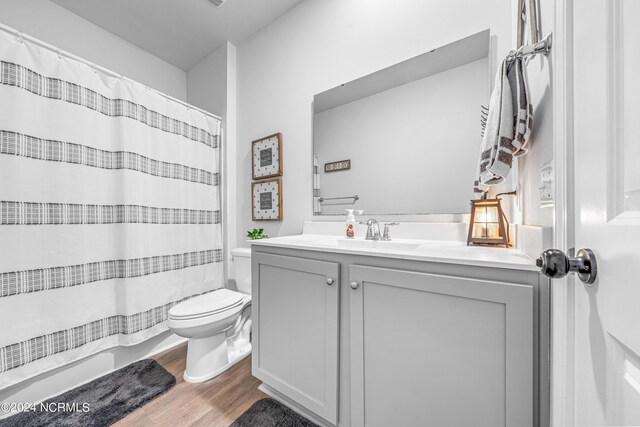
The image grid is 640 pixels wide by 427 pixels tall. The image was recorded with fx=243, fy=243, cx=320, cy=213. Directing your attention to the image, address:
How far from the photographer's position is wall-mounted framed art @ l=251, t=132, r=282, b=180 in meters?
1.84

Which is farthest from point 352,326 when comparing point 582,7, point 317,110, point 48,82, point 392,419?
point 48,82

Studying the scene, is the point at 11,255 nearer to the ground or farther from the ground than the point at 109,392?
farther from the ground

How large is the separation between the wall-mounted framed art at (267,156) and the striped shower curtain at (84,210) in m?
0.50

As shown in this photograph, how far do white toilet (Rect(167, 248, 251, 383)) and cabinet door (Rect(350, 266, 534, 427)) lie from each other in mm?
880

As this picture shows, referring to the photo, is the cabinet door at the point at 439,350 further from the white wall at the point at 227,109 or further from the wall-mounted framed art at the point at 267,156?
the white wall at the point at 227,109

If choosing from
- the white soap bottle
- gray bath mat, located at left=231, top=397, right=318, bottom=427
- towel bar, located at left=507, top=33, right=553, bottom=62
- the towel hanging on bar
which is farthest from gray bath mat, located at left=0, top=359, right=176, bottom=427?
towel bar, located at left=507, top=33, right=553, bottom=62

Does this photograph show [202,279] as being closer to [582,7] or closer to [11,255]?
[11,255]

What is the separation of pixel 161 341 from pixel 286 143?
5.61 feet

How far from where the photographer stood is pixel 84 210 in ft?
4.55

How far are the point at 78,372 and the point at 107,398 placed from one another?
0.95 feet

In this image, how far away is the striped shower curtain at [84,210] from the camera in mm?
1178

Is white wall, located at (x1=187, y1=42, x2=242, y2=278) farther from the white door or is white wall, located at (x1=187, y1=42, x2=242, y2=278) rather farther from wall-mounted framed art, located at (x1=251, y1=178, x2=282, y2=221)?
the white door

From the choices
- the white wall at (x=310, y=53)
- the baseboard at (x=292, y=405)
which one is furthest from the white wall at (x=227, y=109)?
the baseboard at (x=292, y=405)

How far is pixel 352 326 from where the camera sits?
0.92 meters
